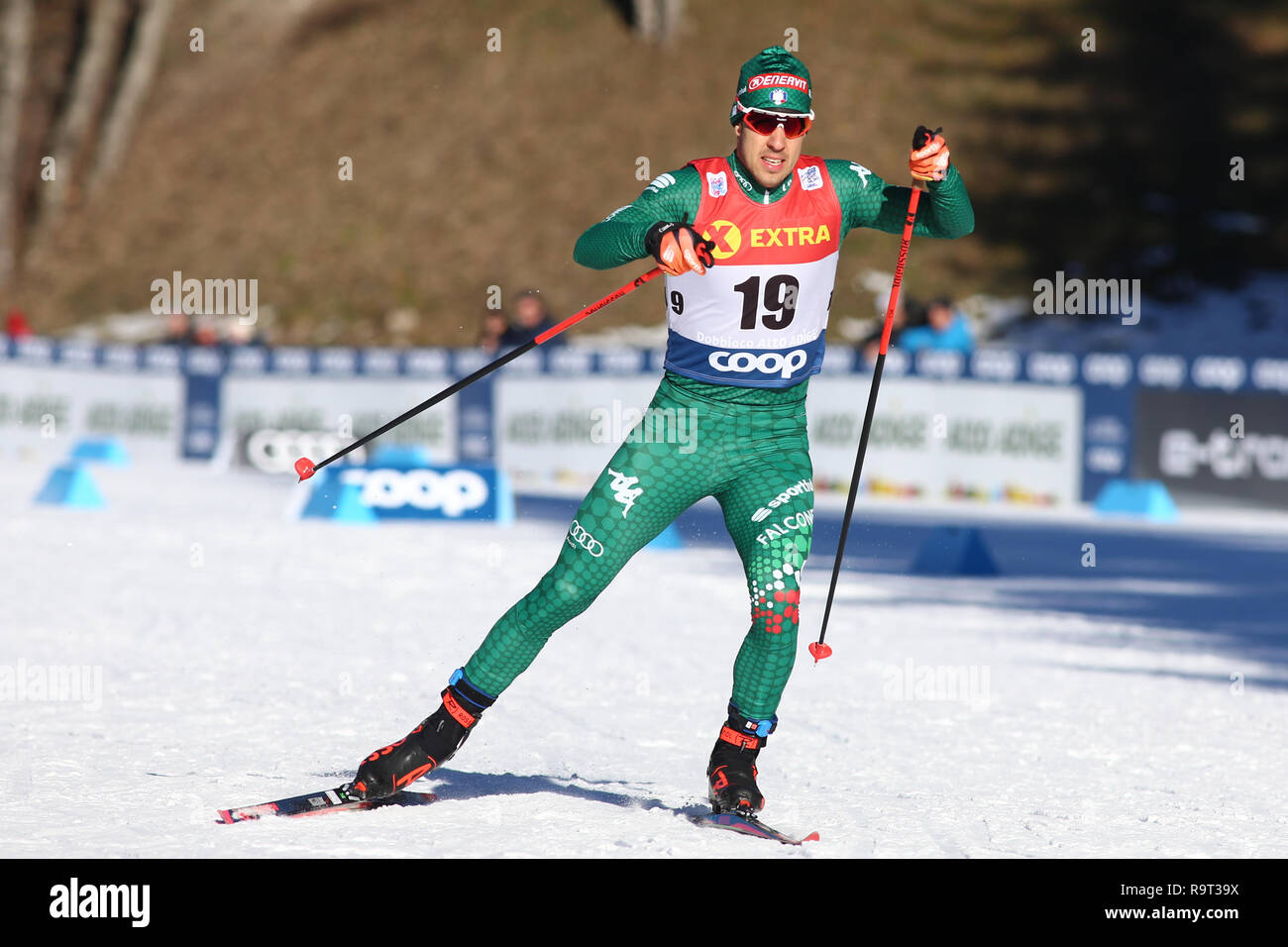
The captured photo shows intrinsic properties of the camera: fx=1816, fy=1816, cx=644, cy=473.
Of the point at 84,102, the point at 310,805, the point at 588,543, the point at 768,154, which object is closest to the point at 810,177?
the point at 768,154

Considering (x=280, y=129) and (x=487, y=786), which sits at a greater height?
(x=280, y=129)

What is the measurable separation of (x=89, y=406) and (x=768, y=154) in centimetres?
1912

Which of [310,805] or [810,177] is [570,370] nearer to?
[810,177]

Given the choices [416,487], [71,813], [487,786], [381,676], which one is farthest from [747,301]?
[416,487]

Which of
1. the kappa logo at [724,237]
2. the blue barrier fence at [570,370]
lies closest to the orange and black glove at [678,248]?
the kappa logo at [724,237]

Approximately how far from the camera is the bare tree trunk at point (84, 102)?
1486 inches

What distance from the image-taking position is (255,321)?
32.6m

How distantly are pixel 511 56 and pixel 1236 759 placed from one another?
30.6m

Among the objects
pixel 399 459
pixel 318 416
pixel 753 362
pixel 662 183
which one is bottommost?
pixel 753 362

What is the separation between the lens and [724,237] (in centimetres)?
527

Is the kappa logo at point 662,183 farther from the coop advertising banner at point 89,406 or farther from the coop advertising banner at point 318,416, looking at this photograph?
the coop advertising banner at point 89,406

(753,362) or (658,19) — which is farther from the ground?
(658,19)

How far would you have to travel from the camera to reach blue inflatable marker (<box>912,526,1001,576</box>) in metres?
12.5
